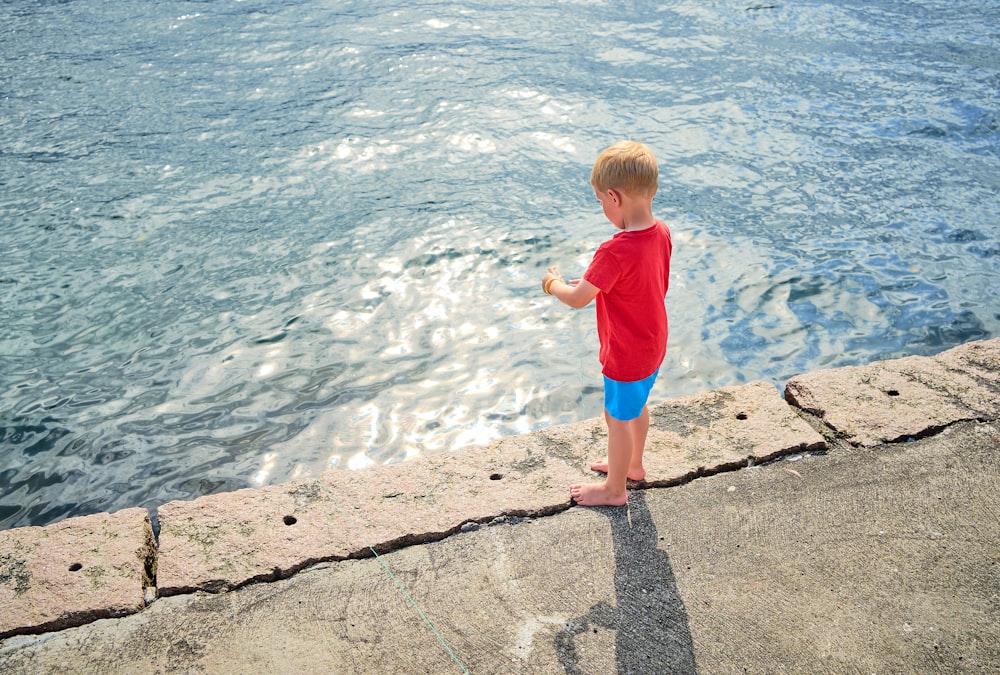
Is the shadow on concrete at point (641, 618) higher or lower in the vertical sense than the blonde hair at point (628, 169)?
lower

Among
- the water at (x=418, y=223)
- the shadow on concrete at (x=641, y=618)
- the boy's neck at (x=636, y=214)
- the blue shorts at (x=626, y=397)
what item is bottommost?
the water at (x=418, y=223)

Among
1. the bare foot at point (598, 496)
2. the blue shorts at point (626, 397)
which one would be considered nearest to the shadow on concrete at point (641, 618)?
the bare foot at point (598, 496)

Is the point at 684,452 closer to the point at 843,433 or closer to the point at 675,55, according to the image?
the point at 843,433

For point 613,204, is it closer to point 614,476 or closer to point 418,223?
point 614,476

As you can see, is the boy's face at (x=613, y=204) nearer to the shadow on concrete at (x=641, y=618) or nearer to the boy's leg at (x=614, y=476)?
the boy's leg at (x=614, y=476)

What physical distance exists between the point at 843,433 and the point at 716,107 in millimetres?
5571

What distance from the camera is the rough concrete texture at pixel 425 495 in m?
2.88

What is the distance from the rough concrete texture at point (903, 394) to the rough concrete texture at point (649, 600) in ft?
1.05

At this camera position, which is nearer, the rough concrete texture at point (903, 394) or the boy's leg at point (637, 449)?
the boy's leg at point (637, 449)

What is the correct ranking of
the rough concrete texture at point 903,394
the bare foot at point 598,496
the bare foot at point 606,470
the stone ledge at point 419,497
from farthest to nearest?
1. the rough concrete texture at point 903,394
2. the bare foot at point 606,470
3. the bare foot at point 598,496
4. the stone ledge at point 419,497

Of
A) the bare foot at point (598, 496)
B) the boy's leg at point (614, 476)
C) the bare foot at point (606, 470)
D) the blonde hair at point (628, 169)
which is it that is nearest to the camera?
the blonde hair at point (628, 169)

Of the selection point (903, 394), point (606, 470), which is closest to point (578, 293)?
point (606, 470)

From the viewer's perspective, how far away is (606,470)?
3223mm

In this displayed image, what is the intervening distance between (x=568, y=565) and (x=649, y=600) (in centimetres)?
31
